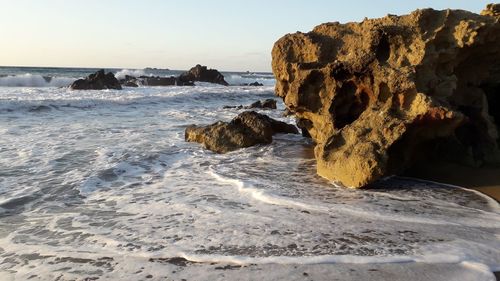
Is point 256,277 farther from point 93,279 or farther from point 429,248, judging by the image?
point 429,248

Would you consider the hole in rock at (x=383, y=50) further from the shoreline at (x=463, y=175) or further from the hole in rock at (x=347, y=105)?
the shoreline at (x=463, y=175)

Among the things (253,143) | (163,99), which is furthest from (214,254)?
(163,99)

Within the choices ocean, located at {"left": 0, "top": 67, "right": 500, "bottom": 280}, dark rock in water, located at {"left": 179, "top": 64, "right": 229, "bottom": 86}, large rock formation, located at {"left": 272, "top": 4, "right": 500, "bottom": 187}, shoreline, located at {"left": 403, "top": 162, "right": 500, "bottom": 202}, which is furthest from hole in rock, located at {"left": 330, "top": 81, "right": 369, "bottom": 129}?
dark rock in water, located at {"left": 179, "top": 64, "right": 229, "bottom": 86}

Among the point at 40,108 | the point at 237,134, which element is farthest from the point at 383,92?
the point at 40,108

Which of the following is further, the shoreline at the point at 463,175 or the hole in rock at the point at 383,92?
the hole in rock at the point at 383,92

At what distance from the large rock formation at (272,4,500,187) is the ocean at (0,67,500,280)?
50 centimetres

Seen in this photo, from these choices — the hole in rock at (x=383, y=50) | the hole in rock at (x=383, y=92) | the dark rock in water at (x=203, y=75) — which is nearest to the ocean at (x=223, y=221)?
the hole in rock at (x=383, y=92)

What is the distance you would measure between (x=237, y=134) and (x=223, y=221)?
13.8ft

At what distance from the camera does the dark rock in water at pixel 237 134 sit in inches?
329

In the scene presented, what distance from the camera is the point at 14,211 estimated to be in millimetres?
4836

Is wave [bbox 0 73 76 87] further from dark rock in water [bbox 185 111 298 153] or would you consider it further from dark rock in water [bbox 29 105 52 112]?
dark rock in water [bbox 185 111 298 153]

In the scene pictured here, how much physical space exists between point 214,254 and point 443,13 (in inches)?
169

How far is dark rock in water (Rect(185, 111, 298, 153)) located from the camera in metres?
8.37

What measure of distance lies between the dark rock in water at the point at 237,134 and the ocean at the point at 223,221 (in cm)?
35
